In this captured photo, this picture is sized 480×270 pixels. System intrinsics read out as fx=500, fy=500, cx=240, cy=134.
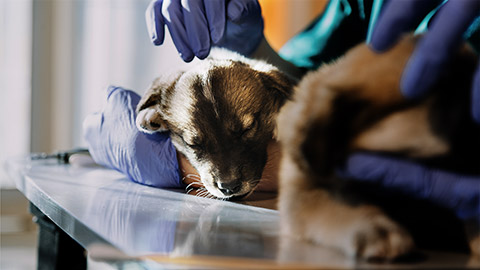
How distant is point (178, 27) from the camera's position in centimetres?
130

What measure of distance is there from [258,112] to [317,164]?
614mm

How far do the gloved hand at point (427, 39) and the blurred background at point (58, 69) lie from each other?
274cm

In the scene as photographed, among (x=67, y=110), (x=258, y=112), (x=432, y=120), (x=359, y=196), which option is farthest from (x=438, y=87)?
(x=67, y=110)

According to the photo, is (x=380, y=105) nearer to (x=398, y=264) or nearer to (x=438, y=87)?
(x=438, y=87)

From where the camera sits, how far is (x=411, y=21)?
0.66 metres

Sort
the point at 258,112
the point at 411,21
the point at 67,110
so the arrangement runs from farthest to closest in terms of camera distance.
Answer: the point at 67,110
the point at 258,112
the point at 411,21

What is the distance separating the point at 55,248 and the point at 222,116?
72 cm

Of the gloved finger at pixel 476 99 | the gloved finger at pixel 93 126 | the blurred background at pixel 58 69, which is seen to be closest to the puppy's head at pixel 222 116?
the gloved finger at pixel 93 126

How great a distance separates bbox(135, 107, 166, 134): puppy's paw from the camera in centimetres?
129

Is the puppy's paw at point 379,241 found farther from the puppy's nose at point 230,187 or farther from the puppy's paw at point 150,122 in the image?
the puppy's paw at point 150,122

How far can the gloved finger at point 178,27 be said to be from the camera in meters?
1.30

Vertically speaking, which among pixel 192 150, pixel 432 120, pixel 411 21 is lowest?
pixel 192 150

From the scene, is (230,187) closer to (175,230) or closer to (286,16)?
(175,230)

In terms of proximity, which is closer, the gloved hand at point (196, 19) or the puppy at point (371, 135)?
the puppy at point (371, 135)
